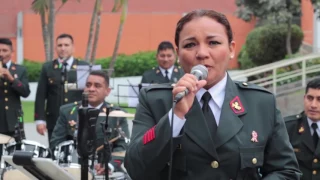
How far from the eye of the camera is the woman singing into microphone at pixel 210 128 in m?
2.70

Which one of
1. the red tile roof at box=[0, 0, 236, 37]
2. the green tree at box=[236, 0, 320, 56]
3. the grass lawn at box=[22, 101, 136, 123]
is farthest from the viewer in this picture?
the red tile roof at box=[0, 0, 236, 37]

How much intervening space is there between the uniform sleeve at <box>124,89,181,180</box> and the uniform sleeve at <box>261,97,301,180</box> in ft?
1.46

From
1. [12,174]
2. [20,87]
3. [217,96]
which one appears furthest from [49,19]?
[217,96]

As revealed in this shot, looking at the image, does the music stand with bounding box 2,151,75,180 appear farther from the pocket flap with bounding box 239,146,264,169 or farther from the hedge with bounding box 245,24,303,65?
the hedge with bounding box 245,24,303,65

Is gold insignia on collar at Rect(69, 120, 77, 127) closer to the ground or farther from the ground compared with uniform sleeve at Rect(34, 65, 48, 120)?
closer to the ground

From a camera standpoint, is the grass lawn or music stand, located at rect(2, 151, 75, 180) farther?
the grass lawn

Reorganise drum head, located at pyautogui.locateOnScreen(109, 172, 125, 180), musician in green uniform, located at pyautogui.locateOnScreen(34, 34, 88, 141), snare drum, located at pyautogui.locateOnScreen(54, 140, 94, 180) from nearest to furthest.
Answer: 1. drum head, located at pyautogui.locateOnScreen(109, 172, 125, 180)
2. snare drum, located at pyautogui.locateOnScreen(54, 140, 94, 180)
3. musician in green uniform, located at pyautogui.locateOnScreen(34, 34, 88, 141)

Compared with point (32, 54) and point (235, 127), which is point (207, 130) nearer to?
point (235, 127)

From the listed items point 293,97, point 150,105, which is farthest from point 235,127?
point 293,97

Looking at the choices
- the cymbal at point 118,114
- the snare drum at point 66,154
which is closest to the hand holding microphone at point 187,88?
the cymbal at point 118,114

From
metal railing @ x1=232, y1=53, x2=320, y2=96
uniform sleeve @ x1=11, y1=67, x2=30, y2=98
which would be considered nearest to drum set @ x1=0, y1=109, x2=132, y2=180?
uniform sleeve @ x1=11, y1=67, x2=30, y2=98

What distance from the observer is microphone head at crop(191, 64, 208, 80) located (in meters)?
2.52

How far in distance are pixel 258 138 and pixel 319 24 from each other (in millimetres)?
24187

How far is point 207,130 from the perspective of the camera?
2803 millimetres
